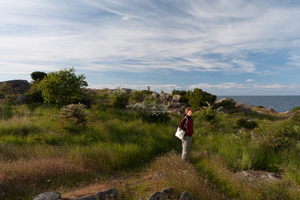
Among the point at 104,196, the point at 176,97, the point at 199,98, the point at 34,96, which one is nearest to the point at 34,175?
the point at 104,196

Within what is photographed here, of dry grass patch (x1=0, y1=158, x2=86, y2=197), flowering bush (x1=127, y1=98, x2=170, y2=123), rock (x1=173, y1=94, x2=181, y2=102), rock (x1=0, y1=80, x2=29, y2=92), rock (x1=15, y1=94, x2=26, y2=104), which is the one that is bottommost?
dry grass patch (x1=0, y1=158, x2=86, y2=197)

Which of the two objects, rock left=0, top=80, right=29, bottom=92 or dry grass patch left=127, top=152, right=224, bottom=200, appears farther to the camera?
rock left=0, top=80, right=29, bottom=92

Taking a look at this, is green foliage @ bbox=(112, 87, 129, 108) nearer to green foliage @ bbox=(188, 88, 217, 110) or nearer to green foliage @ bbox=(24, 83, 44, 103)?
green foliage @ bbox=(24, 83, 44, 103)

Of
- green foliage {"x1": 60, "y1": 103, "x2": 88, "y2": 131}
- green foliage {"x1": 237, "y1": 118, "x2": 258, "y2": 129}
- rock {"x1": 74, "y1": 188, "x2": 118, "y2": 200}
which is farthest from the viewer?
green foliage {"x1": 237, "y1": 118, "x2": 258, "y2": 129}

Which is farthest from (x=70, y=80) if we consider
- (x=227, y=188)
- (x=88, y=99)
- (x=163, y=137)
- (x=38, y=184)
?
(x=227, y=188)

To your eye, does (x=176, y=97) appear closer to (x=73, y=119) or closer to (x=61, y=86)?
(x=61, y=86)

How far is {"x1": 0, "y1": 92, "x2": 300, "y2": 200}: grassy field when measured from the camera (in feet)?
15.5

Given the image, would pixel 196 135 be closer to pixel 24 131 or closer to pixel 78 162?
pixel 78 162

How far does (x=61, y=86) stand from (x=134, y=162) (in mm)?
10584

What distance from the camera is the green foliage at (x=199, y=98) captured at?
18984 mm

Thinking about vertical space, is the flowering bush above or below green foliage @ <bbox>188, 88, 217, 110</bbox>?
below

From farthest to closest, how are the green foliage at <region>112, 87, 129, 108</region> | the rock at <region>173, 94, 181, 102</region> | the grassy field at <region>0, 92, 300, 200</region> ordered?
1. the rock at <region>173, 94, 181, 102</region>
2. the green foliage at <region>112, 87, 129, 108</region>
3. the grassy field at <region>0, 92, 300, 200</region>

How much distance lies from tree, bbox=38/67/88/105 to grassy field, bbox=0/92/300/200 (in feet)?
14.8

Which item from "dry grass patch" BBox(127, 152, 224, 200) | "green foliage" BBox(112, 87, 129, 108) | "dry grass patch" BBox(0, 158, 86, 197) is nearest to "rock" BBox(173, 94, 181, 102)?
Result: "green foliage" BBox(112, 87, 129, 108)
